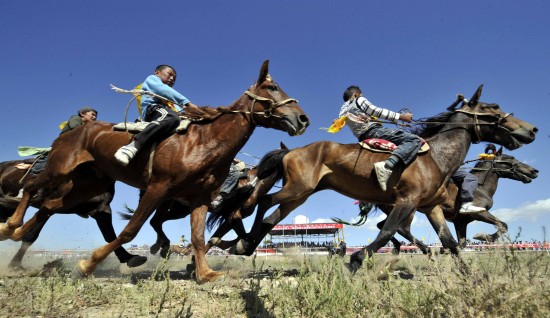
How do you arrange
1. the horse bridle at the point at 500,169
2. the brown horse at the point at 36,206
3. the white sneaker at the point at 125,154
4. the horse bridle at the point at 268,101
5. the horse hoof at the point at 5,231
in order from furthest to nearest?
the horse bridle at the point at 500,169
the brown horse at the point at 36,206
the horse hoof at the point at 5,231
the horse bridle at the point at 268,101
the white sneaker at the point at 125,154

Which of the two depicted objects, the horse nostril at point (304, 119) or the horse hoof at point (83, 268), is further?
the horse nostril at point (304, 119)

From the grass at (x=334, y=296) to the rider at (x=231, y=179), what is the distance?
11.7 feet

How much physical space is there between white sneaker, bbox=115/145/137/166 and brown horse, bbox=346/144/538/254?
5.91m

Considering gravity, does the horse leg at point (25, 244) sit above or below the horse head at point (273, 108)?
below

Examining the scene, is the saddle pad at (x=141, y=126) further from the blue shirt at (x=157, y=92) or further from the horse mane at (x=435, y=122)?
the horse mane at (x=435, y=122)

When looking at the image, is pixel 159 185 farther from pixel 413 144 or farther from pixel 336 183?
pixel 413 144

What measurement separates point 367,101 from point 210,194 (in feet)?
11.3

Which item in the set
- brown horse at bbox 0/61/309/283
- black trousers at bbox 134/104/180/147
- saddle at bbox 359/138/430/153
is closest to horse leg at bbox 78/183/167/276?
brown horse at bbox 0/61/309/283

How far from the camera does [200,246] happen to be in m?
4.76

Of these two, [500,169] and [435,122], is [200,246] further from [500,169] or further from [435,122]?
[500,169]

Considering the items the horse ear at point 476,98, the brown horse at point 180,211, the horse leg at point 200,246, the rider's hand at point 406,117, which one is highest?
the horse ear at point 476,98

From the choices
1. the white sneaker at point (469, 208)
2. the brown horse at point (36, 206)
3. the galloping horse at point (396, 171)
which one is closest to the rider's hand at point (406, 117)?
the galloping horse at point (396, 171)

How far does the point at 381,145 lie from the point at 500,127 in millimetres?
2456

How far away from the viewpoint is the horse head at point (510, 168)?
10.4 metres
